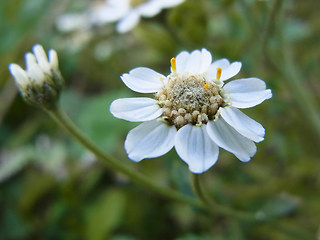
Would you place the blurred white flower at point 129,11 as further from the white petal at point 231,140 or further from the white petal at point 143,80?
the white petal at point 231,140

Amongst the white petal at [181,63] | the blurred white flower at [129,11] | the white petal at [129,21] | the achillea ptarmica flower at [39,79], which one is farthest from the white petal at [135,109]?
the white petal at [129,21]

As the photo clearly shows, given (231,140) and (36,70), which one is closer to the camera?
(231,140)

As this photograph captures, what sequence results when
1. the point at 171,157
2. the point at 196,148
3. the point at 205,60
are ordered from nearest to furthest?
the point at 196,148
the point at 205,60
the point at 171,157

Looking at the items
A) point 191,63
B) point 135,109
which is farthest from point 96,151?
point 191,63

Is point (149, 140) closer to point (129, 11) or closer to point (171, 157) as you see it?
point (171, 157)

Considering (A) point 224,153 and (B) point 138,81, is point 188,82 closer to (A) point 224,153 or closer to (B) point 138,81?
(B) point 138,81
